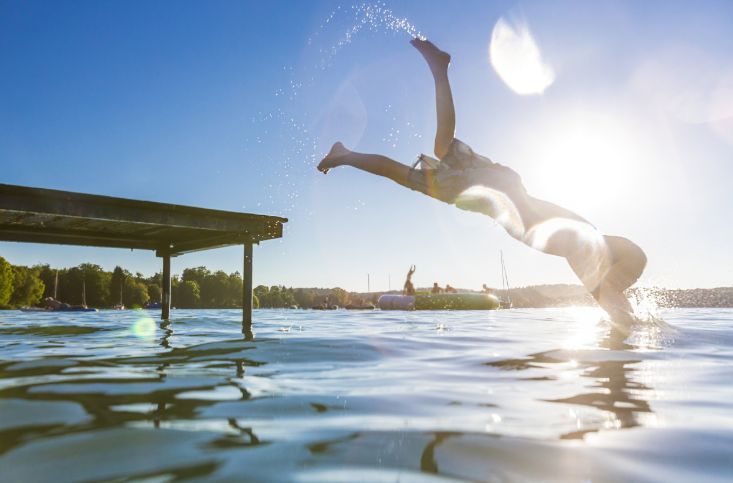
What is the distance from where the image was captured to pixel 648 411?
2043 mm

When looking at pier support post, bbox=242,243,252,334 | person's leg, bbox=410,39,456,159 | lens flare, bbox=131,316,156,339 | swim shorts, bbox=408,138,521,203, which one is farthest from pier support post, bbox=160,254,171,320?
person's leg, bbox=410,39,456,159

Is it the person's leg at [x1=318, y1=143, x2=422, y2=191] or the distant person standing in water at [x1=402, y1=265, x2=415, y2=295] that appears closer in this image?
the person's leg at [x1=318, y1=143, x2=422, y2=191]

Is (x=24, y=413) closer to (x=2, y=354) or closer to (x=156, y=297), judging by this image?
(x=2, y=354)

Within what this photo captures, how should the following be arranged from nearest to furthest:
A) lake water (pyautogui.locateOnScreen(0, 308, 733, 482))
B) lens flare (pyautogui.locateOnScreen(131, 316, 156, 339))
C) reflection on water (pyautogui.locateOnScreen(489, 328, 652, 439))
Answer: lake water (pyautogui.locateOnScreen(0, 308, 733, 482)), reflection on water (pyautogui.locateOnScreen(489, 328, 652, 439)), lens flare (pyautogui.locateOnScreen(131, 316, 156, 339))

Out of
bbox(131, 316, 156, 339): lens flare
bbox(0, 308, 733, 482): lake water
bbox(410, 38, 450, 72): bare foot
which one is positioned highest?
bbox(410, 38, 450, 72): bare foot

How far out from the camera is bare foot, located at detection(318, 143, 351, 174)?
247 inches

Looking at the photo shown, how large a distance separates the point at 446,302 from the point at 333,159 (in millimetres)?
25690

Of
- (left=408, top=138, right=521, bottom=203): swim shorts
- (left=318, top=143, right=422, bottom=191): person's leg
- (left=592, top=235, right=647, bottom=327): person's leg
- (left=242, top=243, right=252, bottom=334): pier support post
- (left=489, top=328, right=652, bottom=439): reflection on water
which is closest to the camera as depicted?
(left=489, top=328, right=652, bottom=439): reflection on water

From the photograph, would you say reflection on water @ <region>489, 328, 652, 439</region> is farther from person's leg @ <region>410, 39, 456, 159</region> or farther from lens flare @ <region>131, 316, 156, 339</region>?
lens flare @ <region>131, 316, 156, 339</region>

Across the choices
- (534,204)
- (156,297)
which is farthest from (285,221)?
(156,297)

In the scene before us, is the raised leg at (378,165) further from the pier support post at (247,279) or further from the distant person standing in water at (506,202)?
the pier support post at (247,279)

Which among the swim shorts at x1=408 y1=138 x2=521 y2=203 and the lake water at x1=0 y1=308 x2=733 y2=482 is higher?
the swim shorts at x1=408 y1=138 x2=521 y2=203

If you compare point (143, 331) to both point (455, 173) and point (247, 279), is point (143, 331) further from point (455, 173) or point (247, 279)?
point (455, 173)

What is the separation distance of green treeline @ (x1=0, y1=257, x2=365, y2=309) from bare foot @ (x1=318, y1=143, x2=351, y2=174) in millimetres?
39897
